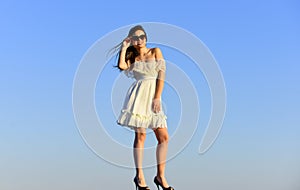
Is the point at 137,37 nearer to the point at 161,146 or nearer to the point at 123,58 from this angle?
the point at 123,58

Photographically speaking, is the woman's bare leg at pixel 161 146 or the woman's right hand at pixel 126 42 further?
the woman's right hand at pixel 126 42

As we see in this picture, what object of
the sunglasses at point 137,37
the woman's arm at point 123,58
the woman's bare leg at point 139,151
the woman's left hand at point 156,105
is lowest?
the woman's bare leg at point 139,151

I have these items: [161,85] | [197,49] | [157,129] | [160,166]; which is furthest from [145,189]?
[197,49]

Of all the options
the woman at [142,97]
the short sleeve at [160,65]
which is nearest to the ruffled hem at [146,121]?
the woman at [142,97]

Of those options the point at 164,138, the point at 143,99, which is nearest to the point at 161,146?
the point at 164,138

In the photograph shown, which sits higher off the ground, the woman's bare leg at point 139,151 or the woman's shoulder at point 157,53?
the woman's shoulder at point 157,53

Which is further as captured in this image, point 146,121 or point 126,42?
point 126,42

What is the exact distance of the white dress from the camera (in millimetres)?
6414

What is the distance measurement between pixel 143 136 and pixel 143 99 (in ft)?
1.41

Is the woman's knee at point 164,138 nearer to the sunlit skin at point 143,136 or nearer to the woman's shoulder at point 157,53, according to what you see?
the sunlit skin at point 143,136

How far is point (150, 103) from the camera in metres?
6.45

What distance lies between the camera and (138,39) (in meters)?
6.54

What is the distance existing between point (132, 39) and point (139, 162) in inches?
56.4

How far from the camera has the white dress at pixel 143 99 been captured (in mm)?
6414
